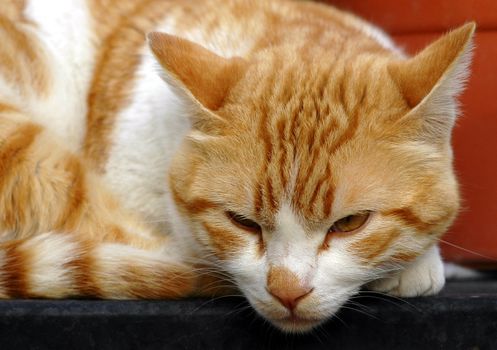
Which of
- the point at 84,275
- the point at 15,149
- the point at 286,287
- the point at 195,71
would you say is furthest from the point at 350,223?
the point at 15,149

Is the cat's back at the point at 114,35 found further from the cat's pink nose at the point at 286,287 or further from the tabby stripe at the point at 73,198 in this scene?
the cat's pink nose at the point at 286,287

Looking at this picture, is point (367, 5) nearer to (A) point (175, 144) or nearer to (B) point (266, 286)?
(A) point (175, 144)

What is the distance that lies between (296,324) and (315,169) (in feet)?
1.04

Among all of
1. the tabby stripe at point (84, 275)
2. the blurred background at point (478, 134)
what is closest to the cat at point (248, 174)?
the tabby stripe at point (84, 275)

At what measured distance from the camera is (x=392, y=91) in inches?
63.4

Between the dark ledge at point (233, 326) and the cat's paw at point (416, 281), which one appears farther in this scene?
the cat's paw at point (416, 281)

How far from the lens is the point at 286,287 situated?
1.49m

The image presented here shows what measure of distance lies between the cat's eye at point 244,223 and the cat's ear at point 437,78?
1.28 ft

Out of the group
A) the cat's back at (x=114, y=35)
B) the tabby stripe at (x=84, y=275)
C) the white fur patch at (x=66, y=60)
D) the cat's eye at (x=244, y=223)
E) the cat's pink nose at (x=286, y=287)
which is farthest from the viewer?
the white fur patch at (x=66, y=60)

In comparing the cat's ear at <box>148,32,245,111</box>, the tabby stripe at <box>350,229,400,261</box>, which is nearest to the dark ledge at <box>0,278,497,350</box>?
the tabby stripe at <box>350,229,400,261</box>

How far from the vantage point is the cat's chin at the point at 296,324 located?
61.2 inches

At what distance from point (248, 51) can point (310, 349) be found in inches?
30.8

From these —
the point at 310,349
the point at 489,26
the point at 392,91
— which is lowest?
the point at 310,349

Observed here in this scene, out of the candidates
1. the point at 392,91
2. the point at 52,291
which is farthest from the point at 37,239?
the point at 392,91
